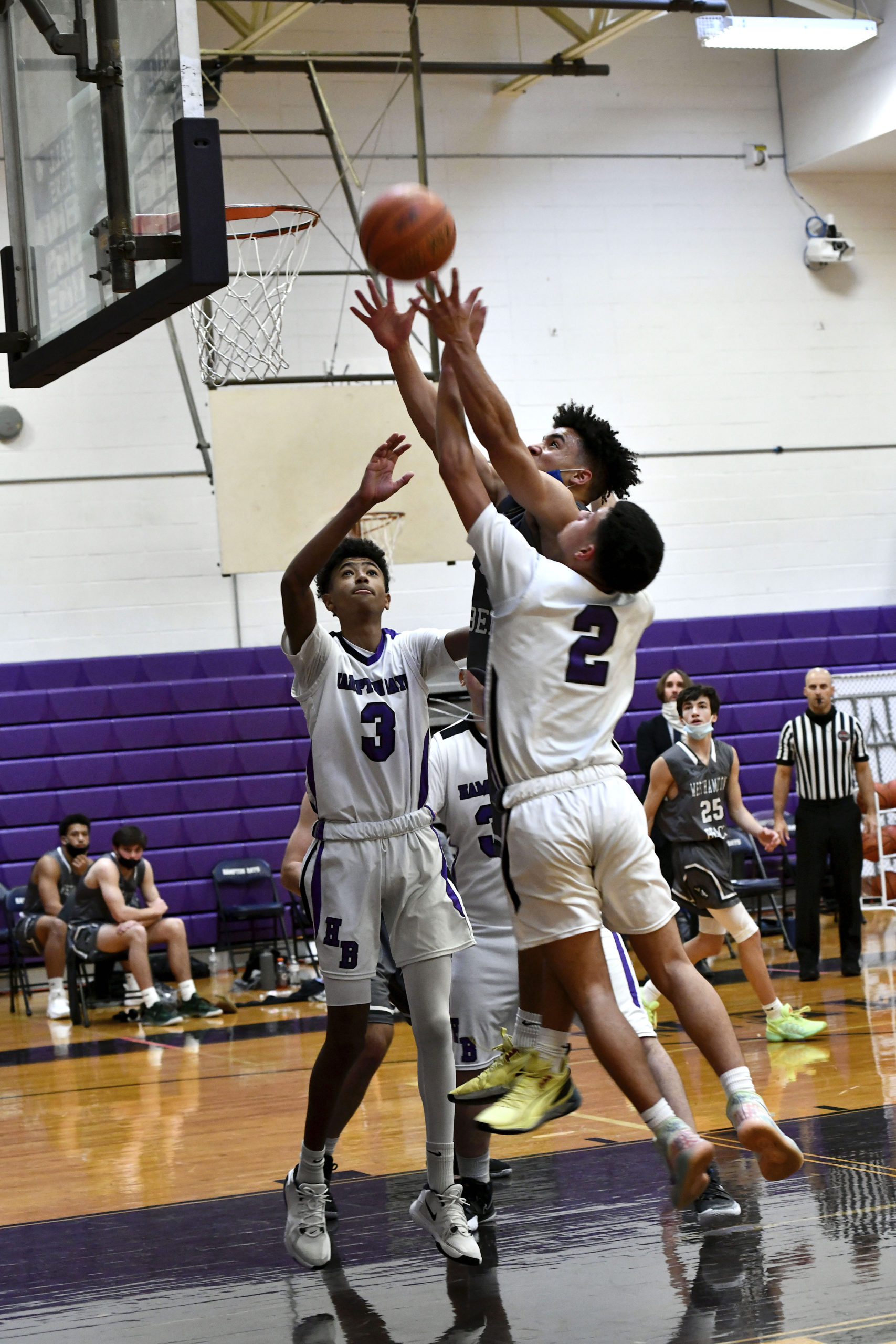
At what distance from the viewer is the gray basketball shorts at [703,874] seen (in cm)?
700

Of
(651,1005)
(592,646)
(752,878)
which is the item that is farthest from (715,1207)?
(752,878)

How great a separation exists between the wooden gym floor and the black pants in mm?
1737

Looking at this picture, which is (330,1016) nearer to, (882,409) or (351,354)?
(351,354)

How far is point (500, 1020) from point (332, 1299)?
3.67 feet

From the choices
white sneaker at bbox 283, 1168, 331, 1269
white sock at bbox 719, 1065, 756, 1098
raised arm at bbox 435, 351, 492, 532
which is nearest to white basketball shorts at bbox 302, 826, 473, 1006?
white sneaker at bbox 283, 1168, 331, 1269

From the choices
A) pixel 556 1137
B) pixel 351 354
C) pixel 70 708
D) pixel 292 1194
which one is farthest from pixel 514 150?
pixel 292 1194

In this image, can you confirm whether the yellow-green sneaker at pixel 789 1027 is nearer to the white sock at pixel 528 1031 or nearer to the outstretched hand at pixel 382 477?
the white sock at pixel 528 1031

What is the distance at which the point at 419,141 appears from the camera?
1039 cm

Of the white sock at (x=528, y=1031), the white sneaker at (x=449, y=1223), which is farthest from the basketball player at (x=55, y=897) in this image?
the white sock at (x=528, y=1031)

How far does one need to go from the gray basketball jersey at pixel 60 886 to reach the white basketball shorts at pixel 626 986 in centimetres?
657

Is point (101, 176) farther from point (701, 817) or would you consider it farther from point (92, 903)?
point (92, 903)

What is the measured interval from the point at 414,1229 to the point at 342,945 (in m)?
1.02

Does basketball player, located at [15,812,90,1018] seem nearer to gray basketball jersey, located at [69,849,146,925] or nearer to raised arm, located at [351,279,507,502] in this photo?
gray basketball jersey, located at [69,849,146,925]

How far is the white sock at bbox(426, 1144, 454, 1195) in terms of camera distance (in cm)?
412
